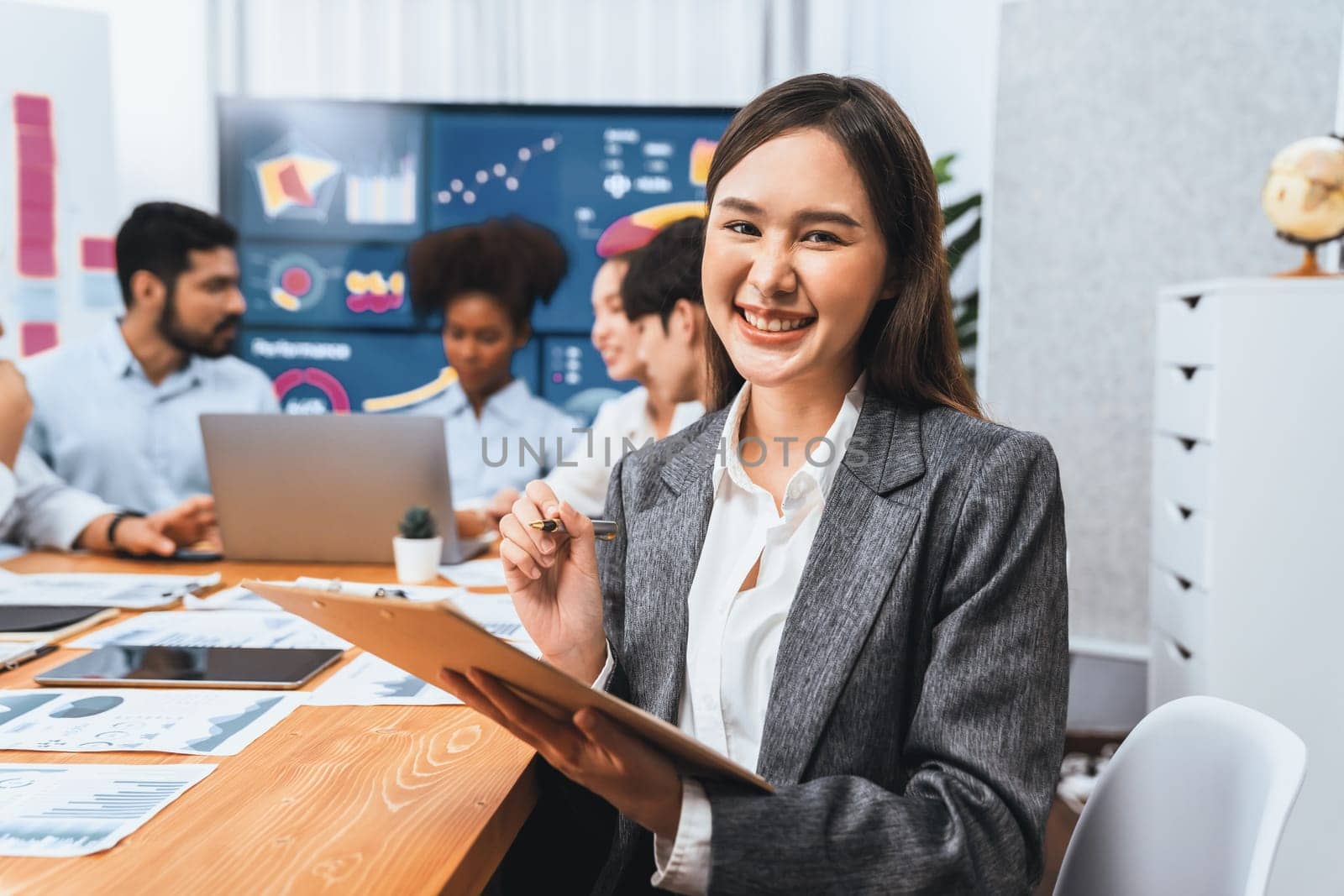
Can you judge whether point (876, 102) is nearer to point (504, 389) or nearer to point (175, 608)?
point (175, 608)

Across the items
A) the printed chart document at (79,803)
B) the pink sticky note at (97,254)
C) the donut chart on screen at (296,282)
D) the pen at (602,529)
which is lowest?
the printed chart document at (79,803)

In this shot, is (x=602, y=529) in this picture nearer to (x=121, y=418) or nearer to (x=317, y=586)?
(x=317, y=586)

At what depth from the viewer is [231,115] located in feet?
11.4

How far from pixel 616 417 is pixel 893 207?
1866mm

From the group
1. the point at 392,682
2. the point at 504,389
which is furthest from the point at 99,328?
the point at 392,682

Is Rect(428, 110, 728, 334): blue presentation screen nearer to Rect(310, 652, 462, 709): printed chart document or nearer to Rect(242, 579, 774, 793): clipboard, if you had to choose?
Rect(310, 652, 462, 709): printed chart document

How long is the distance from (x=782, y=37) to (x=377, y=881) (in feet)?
11.2

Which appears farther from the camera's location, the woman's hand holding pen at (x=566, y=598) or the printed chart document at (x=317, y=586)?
the printed chart document at (x=317, y=586)

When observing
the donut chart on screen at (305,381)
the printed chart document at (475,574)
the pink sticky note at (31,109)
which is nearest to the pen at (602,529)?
the printed chart document at (475,574)

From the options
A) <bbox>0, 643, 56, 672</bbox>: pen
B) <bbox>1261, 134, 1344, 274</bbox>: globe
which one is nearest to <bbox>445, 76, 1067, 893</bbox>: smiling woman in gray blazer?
<bbox>0, 643, 56, 672</bbox>: pen

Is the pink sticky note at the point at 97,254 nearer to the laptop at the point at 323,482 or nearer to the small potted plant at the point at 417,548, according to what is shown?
the laptop at the point at 323,482

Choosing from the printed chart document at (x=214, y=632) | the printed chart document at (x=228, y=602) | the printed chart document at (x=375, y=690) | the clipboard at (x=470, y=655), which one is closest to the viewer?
the clipboard at (x=470, y=655)

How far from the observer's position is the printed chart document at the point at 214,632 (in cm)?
151

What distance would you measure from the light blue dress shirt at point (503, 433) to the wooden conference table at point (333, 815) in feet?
7.43
